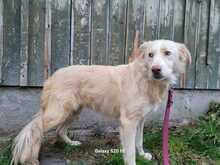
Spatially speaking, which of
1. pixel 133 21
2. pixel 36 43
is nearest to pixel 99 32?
pixel 133 21

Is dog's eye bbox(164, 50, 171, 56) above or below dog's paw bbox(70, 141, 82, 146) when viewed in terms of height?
above

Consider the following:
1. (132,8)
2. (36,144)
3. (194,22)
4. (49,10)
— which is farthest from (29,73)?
(194,22)

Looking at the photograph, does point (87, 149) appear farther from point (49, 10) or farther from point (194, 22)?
Result: point (194, 22)

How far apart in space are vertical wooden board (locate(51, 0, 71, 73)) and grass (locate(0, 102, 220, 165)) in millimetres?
1144

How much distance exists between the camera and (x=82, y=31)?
17.8ft

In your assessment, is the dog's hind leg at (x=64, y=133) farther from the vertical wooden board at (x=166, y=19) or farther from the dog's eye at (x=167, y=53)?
the vertical wooden board at (x=166, y=19)

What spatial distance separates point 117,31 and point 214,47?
1.50 metres

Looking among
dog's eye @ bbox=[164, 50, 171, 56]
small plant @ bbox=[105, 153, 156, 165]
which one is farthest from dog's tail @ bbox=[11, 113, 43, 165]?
dog's eye @ bbox=[164, 50, 171, 56]

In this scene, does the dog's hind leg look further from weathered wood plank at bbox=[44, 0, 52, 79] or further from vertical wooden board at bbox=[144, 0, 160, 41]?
vertical wooden board at bbox=[144, 0, 160, 41]

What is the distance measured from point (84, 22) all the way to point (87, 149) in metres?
1.71

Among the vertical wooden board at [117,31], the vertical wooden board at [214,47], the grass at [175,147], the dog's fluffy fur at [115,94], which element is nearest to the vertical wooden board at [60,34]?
the vertical wooden board at [117,31]

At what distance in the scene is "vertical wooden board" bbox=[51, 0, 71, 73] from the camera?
533cm

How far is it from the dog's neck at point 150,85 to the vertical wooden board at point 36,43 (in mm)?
1623

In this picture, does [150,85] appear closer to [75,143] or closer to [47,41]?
[75,143]
